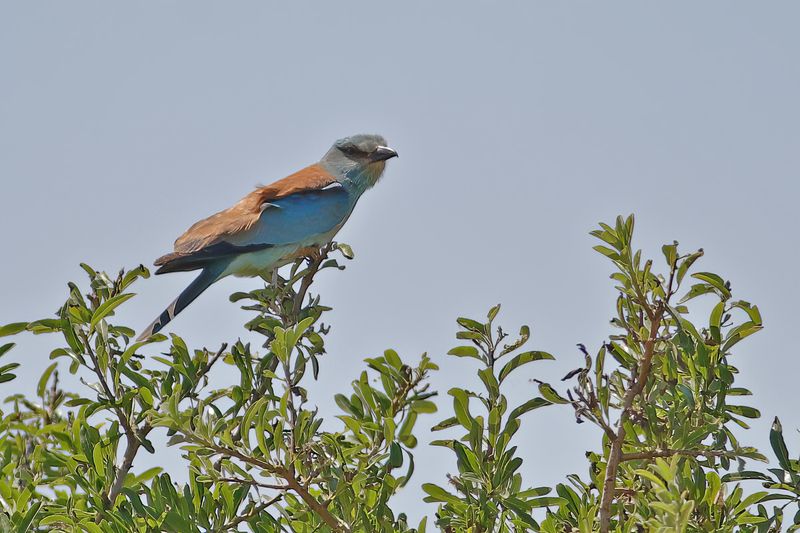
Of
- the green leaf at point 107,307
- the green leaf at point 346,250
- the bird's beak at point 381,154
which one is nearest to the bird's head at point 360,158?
the bird's beak at point 381,154

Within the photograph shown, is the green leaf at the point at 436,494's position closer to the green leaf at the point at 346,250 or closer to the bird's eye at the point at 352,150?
the green leaf at the point at 346,250

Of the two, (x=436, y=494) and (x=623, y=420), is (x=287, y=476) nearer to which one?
(x=436, y=494)

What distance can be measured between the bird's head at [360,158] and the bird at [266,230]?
0.04 feet

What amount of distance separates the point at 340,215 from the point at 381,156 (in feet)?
2.88

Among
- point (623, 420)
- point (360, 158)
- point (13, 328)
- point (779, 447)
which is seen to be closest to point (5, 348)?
point (13, 328)

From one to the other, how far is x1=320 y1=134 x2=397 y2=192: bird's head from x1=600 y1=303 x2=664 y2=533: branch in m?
4.35

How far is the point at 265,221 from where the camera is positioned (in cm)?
603

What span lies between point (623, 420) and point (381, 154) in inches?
183

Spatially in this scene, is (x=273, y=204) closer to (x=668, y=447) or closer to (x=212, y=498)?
(x=212, y=498)

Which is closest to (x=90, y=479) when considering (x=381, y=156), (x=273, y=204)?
(x=273, y=204)

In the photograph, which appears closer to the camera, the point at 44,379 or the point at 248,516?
the point at 248,516

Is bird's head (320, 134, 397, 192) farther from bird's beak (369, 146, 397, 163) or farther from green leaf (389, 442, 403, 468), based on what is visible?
green leaf (389, 442, 403, 468)

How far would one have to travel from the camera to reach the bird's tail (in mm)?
5195

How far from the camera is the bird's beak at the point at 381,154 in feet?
23.6
